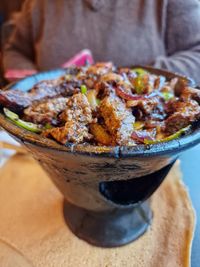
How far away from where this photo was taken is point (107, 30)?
137 cm

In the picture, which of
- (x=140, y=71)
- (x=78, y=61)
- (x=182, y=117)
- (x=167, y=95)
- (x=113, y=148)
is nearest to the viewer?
(x=113, y=148)

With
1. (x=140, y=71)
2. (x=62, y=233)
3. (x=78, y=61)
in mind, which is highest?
(x=140, y=71)

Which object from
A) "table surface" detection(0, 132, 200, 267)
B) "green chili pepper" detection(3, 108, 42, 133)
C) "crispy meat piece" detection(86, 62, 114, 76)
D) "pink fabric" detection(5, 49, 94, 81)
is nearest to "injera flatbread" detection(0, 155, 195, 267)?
"table surface" detection(0, 132, 200, 267)

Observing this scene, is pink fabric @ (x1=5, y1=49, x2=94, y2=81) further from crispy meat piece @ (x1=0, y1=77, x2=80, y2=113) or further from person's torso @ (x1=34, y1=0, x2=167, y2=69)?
crispy meat piece @ (x1=0, y1=77, x2=80, y2=113)

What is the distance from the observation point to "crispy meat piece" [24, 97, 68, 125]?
0.68m

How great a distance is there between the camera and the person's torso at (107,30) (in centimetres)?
135

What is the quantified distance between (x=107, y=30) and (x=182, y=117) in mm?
840

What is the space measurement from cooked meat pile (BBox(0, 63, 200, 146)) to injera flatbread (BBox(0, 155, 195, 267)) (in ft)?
0.84

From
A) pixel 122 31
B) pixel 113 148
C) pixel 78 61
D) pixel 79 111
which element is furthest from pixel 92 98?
pixel 122 31

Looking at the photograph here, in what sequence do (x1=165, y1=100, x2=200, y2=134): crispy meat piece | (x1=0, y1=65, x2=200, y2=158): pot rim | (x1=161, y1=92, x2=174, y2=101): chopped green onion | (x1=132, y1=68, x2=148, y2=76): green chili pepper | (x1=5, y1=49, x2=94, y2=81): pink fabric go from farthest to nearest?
(x1=5, y1=49, x2=94, y2=81): pink fabric → (x1=132, y1=68, x2=148, y2=76): green chili pepper → (x1=161, y1=92, x2=174, y2=101): chopped green onion → (x1=165, y1=100, x2=200, y2=134): crispy meat piece → (x1=0, y1=65, x2=200, y2=158): pot rim

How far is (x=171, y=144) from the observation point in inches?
21.2

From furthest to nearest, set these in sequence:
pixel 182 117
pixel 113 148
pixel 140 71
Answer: pixel 140 71 → pixel 182 117 → pixel 113 148

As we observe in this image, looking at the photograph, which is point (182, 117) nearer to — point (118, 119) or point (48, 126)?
point (118, 119)

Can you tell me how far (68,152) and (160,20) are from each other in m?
1.00
